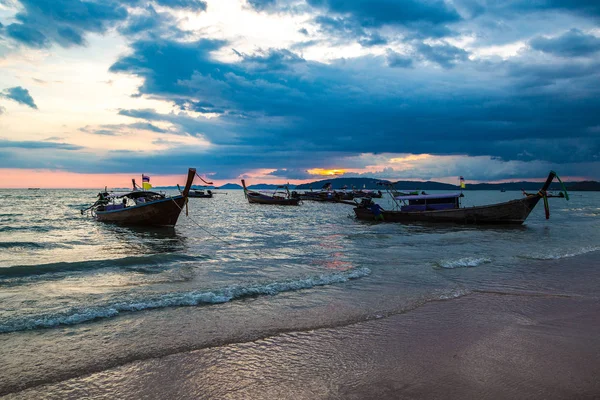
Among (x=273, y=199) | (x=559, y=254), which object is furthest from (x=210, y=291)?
(x=273, y=199)

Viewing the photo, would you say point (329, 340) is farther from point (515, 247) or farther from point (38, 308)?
point (515, 247)

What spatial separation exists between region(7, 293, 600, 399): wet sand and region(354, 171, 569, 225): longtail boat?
2557cm

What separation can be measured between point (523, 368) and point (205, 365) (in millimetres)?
4089

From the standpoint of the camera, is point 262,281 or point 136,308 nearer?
point 136,308

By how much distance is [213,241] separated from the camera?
2050cm

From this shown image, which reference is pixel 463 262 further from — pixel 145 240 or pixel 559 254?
pixel 145 240

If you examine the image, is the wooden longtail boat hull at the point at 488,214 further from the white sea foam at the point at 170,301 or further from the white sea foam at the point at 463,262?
the white sea foam at the point at 170,301

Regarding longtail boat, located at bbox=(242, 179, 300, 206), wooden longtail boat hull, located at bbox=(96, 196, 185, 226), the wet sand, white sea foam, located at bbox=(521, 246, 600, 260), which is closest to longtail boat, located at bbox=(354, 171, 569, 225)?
white sea foam, located at bbox=(521, 246, 600, 260)

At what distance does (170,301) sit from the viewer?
25.7 feet

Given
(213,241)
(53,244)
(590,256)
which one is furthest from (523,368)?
(53,244)

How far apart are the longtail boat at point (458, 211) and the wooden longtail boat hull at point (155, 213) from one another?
60.2 feet

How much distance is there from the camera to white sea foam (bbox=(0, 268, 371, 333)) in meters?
6.50

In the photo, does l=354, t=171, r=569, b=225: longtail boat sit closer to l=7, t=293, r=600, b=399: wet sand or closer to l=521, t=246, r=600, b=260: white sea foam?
l=521, t=246, r=600, b=260: white sea foam

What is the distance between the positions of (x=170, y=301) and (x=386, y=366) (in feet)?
16.1
